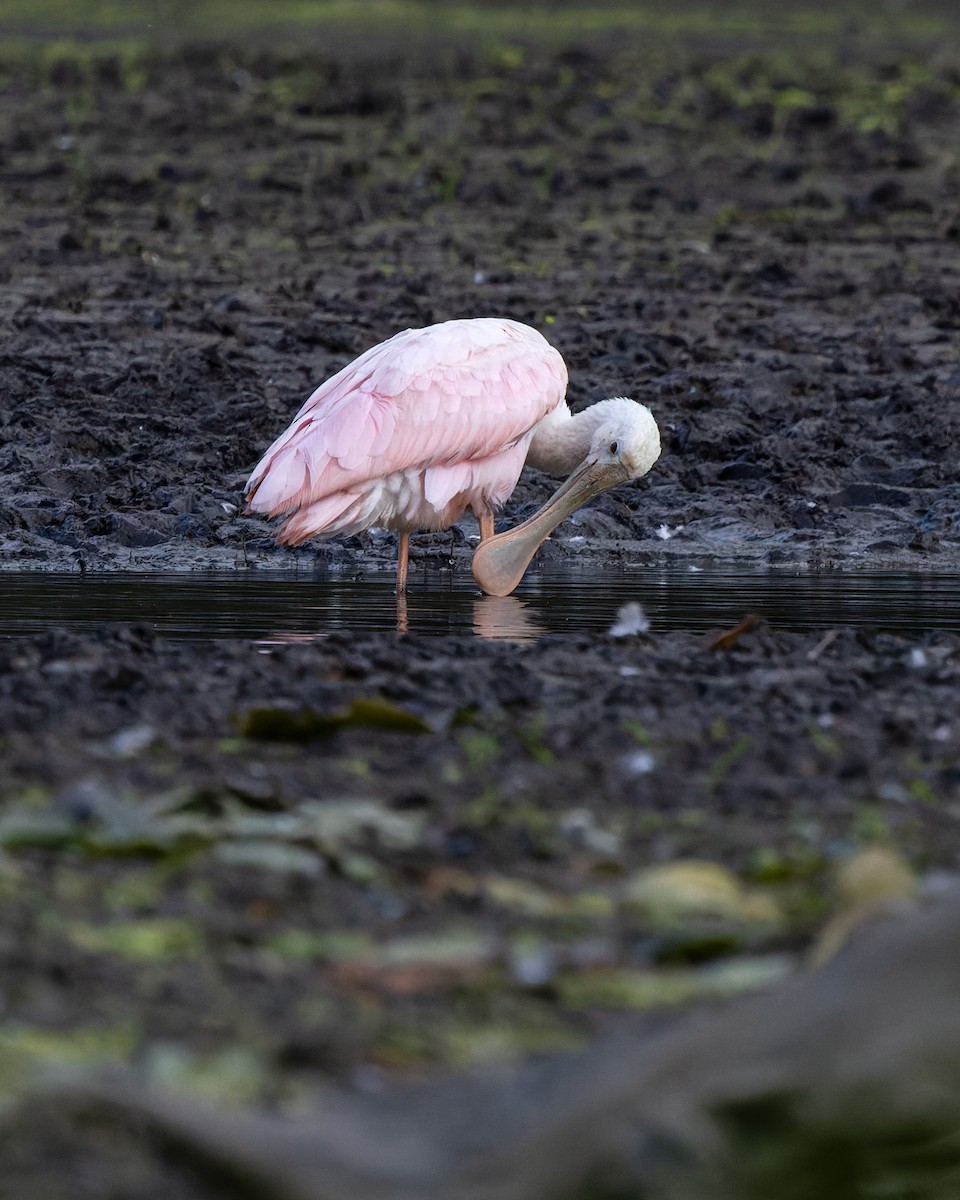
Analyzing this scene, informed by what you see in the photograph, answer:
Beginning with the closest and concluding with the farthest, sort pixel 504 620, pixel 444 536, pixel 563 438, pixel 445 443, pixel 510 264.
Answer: pixel 504 620
pixel 445 443
pixel 563 438
pixel 444 536
pixel 510 264

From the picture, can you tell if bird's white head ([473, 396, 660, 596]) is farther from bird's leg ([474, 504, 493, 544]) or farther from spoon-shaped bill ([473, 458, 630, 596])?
bird's leg ([474, 504, 493, 544])

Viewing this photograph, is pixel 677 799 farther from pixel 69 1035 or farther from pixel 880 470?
pixel 880 470

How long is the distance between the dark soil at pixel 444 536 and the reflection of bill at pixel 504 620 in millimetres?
439

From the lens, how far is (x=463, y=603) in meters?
9.13

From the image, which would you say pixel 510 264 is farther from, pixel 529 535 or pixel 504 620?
pixel 504 620

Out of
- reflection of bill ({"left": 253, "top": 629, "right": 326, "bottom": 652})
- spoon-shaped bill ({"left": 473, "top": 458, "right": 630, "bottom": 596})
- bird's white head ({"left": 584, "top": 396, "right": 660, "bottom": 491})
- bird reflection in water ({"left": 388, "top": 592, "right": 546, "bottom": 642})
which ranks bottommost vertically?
bird reflection in water ({"left": 388, "top": 592, "right": 546, "bottom": 642})

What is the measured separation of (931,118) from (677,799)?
1718cm

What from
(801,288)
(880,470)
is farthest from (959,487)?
(801,288)

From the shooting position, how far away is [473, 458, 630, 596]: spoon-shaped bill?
9.42 meters

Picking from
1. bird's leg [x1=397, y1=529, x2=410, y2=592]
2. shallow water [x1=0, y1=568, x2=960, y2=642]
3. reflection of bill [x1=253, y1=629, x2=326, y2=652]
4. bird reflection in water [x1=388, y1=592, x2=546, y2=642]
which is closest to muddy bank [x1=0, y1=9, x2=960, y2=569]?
shallow water [x1=0, y1=568, x2=960, y2=642]

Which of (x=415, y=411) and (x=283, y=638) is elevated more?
(x=415, y=411)

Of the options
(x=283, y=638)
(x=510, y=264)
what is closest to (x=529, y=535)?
(x=283, y=638)

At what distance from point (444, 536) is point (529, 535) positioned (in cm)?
159

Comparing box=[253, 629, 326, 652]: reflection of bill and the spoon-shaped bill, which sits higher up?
the spoon-shaped bill
